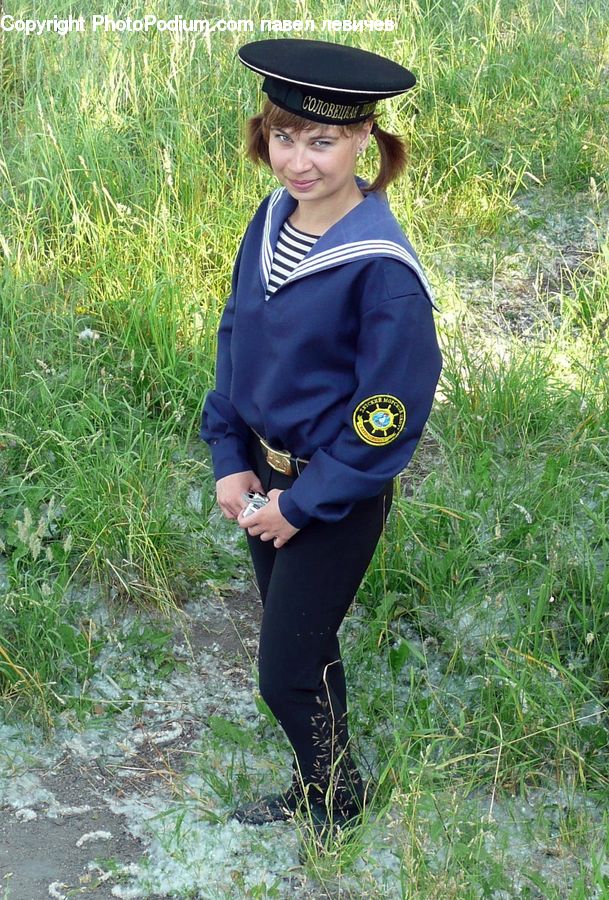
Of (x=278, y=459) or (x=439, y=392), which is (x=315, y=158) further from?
(x=439, y=392)

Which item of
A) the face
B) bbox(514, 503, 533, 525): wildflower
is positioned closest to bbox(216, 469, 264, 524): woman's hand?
the face

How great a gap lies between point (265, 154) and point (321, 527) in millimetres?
809

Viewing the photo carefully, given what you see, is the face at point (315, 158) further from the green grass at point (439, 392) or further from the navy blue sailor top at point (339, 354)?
the green grass at point (439, 392)

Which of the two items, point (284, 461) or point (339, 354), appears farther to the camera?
point (284, 461)

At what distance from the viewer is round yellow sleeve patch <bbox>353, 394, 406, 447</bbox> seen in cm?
199

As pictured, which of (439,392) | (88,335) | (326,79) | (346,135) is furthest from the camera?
(439,392)

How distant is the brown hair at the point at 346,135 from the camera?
6.64ft

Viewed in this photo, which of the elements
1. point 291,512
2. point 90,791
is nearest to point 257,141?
point 291,512

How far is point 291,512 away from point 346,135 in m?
0.75

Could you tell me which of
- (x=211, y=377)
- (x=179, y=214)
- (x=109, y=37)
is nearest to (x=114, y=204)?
(x=179, y=214)

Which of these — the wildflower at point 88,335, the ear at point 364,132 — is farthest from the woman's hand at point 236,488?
the wildflower at point 88,335

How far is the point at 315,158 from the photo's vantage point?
201 centimetres

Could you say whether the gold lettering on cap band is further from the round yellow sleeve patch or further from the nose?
the round yellow sleeve patch

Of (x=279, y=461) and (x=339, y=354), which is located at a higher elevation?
(x=339, y=354)
